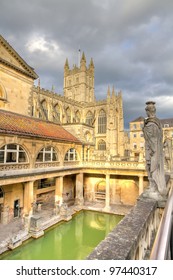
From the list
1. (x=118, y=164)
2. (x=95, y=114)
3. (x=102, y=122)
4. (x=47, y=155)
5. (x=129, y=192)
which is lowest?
(x=129, y=192)

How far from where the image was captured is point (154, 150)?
4.74m

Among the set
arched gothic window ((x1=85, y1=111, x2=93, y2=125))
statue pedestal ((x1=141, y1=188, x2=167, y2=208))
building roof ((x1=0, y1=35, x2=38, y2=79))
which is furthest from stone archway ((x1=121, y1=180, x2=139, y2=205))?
arched gothic window ((x1=85, y1=111, x2=93, y2=125))

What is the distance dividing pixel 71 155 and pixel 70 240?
9.21m

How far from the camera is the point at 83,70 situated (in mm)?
70375

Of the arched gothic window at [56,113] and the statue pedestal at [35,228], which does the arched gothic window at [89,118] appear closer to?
the arched gothic window at [56,113]

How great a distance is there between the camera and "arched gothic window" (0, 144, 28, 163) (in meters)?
12.8

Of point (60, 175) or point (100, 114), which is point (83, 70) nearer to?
point (100, 114)

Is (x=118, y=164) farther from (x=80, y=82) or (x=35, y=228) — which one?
(x=80, y=82)

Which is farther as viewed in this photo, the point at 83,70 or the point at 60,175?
the point at 83,70

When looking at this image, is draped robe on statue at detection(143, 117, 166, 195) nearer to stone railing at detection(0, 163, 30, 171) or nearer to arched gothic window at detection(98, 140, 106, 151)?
stone railing at detection(0, 163, 30, 171)

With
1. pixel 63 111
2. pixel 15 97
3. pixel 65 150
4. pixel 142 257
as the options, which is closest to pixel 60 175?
pixel 65 150

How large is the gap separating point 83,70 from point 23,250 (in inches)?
2716

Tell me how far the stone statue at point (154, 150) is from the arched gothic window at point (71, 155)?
50.6 ft

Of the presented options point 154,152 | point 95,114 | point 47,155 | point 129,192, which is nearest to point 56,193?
point 47,155
